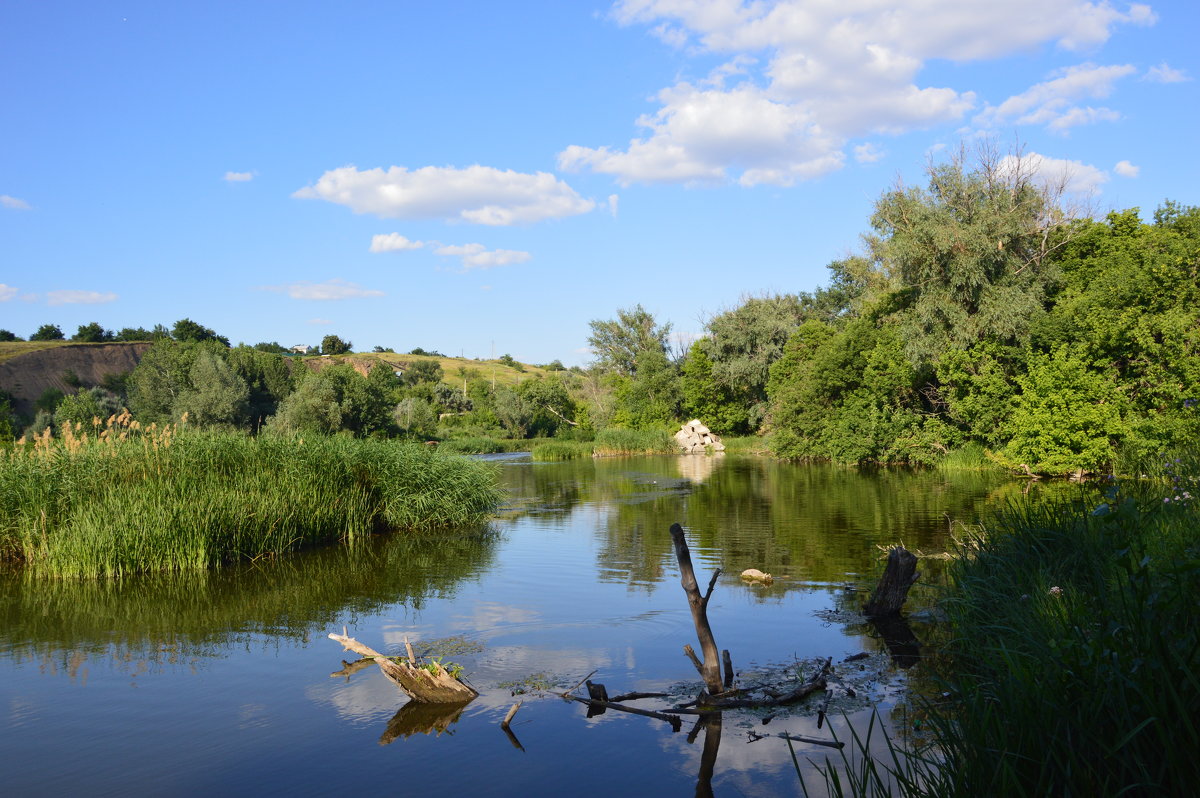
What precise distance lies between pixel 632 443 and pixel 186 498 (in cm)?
3815

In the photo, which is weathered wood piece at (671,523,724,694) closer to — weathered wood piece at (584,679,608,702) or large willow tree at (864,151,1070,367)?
weathered wood piece at (584,679,608,702)

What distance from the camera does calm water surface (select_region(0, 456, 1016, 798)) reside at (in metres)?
6.18

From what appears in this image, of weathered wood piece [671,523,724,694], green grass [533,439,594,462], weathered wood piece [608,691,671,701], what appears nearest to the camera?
weathered wood piece [671,523,724,694]

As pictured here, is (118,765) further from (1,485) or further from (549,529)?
(549,529)

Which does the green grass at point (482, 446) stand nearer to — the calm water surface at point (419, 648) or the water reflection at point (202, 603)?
the calm water surface at point (419, 648)

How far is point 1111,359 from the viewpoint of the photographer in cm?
2447

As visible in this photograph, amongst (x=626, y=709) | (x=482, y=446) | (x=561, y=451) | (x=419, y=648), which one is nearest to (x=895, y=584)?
(x=626, y=709)

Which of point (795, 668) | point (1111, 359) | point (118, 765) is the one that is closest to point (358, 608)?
point (118, 765)

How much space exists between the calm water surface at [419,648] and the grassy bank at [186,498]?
20.4 inches

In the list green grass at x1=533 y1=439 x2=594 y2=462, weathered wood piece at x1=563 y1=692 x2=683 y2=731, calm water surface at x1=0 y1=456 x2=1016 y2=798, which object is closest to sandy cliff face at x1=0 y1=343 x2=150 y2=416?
green grass at x1=533 y1=439 x2=594 y2=462

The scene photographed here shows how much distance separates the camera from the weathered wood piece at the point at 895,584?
31.6ft

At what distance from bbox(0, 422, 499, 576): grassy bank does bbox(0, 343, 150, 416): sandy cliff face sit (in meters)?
59.2

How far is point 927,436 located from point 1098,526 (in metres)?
26.0

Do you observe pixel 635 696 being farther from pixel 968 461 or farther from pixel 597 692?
pixel 968 461
